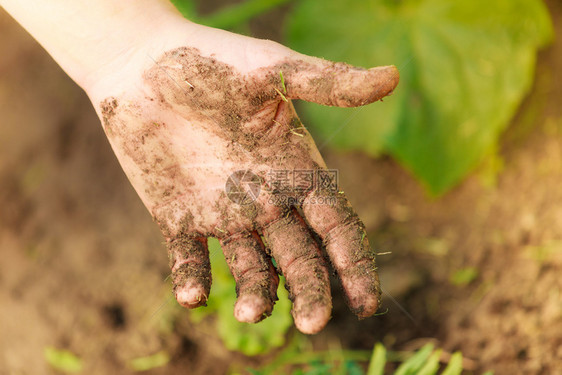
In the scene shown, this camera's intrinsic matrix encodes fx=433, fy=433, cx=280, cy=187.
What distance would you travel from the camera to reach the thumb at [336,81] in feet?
3.37

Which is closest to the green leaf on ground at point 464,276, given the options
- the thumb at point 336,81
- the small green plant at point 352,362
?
the small green plant at point 352,362

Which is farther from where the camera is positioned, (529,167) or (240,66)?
(529,167)

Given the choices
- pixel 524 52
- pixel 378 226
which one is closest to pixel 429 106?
pixel 524 52

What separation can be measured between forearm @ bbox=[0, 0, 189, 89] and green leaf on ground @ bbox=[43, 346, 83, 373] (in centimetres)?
124

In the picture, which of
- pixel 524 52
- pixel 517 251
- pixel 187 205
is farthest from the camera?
pixel 524 52

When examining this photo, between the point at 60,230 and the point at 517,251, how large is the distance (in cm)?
222

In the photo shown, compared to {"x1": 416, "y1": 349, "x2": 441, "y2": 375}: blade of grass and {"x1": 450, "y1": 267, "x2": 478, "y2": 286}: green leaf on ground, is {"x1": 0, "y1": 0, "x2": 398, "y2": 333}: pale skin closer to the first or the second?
{"x1": 416, "y1": 349, "x2": 441, "y2": 375}: blade of grass

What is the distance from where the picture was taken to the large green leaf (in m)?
1.93

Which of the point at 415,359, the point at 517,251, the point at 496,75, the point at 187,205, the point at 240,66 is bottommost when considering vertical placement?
the point at 517,251

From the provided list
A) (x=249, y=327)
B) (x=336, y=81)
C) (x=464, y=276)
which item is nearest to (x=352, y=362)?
(x=249, y=327)

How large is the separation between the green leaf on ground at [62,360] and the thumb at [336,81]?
1.60m

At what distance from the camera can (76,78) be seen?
152 centimetres

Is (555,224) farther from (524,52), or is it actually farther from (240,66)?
(240,66)

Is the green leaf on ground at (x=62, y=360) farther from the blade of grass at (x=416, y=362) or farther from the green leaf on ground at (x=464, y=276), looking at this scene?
the green leaf on ground at (x=464, y=276)
